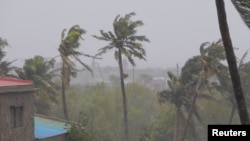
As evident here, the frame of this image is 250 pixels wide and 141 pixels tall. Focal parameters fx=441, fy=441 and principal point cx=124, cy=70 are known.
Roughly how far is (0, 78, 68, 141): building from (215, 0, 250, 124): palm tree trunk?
10778 millimetres

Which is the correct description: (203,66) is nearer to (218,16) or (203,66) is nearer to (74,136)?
(74,136)

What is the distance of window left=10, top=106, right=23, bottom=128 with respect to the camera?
1948cm

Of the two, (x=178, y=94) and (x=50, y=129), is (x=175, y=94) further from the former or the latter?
(x=50, y=129)

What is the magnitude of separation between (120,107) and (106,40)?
50.9 feet

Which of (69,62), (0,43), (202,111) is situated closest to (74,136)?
(69,62)

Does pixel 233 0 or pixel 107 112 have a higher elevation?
pixel 233 0

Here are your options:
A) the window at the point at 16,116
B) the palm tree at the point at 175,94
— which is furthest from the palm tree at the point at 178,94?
the window at the point at 16,116

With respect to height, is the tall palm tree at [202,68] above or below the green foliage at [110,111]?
above

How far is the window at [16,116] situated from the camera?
19484mm

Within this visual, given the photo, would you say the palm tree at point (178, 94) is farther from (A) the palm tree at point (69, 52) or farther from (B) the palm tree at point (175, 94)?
(A) the palm tree at point (69, 52)

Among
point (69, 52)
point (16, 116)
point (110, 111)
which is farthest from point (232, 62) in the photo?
point (110, 111)

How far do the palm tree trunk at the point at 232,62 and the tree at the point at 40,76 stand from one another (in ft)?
83.3

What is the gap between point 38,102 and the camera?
39375 millimetres

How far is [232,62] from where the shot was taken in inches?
432
